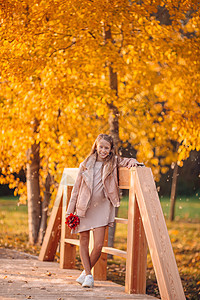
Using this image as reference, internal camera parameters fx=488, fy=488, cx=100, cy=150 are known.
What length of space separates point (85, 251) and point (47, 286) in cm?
53

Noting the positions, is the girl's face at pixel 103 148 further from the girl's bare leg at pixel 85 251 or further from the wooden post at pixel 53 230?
the wooden post at pixel 53 230

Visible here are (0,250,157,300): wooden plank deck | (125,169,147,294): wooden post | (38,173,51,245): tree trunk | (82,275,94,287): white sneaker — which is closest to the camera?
(0,250,157,300): wooden plank deck

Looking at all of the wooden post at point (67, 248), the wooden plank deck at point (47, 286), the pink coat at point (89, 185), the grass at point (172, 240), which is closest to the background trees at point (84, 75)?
the grass at point (172, 240)

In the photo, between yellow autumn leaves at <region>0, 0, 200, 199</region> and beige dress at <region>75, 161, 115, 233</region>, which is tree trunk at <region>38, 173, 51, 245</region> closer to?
yellow autumn leaves at <region>0, 0, 200, 199</region>

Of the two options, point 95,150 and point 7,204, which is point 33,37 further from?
point 7,204

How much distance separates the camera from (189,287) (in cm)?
870

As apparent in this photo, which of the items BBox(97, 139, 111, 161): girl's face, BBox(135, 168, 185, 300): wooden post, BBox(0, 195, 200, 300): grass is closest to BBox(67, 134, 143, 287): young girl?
BBox(97, 139, 111, 161): girl's face

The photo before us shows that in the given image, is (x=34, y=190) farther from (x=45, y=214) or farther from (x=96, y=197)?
(x=96, y=197)

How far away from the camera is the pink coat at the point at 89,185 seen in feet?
16.1

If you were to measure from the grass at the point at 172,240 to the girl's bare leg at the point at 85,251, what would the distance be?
352cm

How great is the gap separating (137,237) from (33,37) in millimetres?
4781

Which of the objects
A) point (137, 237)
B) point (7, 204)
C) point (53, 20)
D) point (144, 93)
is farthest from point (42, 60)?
point (7, 204)

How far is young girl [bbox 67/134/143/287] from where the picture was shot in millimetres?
4898

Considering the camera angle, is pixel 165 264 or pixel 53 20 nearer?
pixel 165 264
